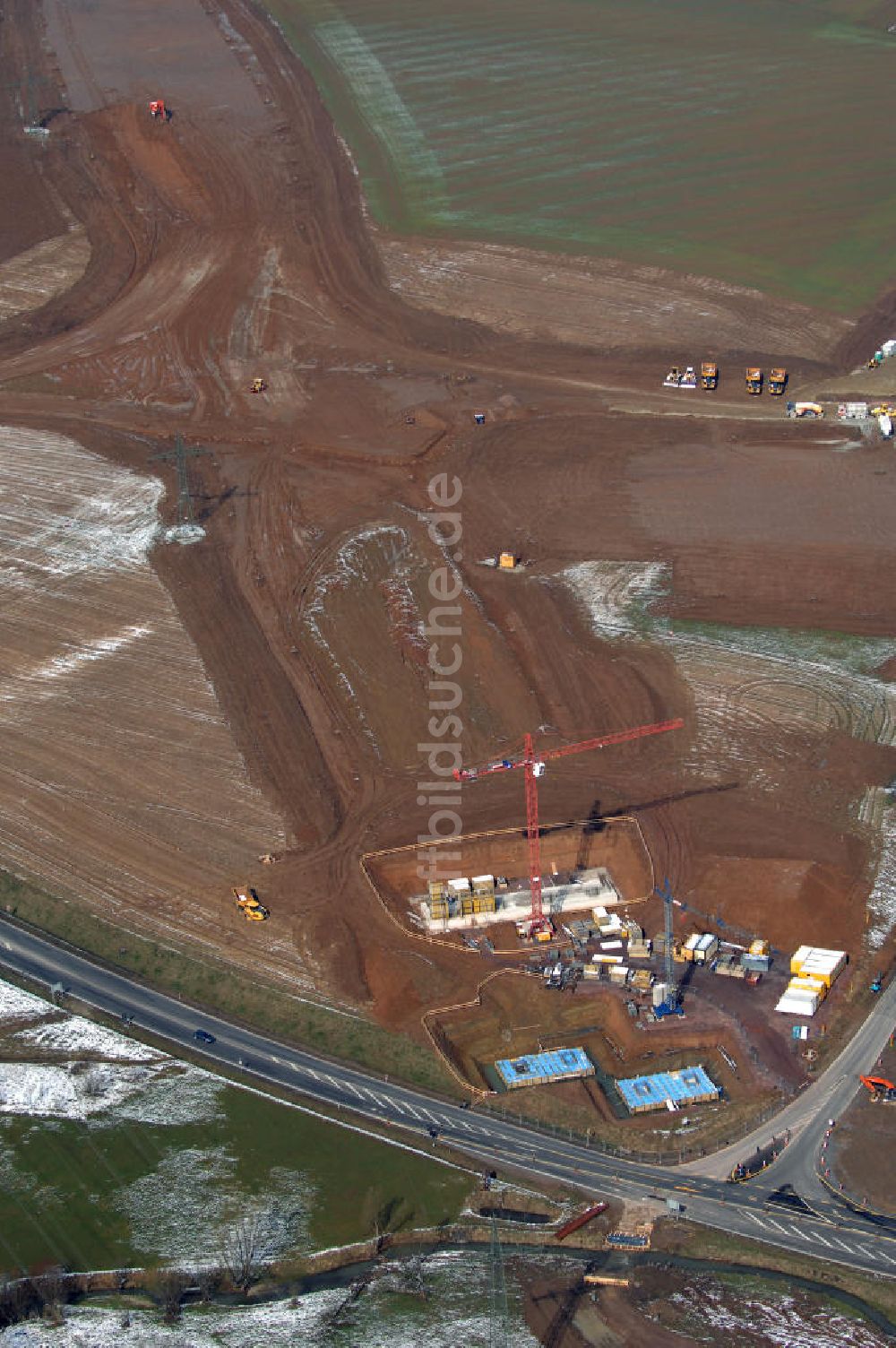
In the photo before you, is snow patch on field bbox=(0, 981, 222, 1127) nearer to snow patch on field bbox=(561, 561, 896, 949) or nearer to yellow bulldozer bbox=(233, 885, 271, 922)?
yellow bulldozer bbox=(233, 885, 271, 922)

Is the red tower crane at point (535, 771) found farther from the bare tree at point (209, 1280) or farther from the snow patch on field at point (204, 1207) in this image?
the bare tree at point (209, 1280)

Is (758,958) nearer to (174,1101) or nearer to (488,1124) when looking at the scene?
(488,1124)

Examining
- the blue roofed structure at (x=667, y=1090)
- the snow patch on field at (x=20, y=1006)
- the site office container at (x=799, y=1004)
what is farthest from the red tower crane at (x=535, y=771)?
the snow patch on field at (x=20, y=1006)

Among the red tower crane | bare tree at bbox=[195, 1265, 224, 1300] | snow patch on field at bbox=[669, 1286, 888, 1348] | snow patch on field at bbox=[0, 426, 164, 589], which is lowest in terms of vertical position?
snow patch on field at bbox=[669, 1286, 888, 1348]

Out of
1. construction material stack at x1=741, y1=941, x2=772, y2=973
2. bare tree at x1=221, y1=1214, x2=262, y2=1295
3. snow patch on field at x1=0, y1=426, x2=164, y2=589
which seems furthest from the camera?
snow patch on field at x1=0, y1=426, x2=164, y2=589

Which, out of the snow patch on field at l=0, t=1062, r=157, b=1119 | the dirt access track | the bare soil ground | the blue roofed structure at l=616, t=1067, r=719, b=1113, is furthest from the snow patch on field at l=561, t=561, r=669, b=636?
the snow patch on field at l=0, t=1062, r=157, b=1119

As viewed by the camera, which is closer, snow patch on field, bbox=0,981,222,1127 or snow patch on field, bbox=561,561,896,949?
snow patch on field, bbox=0,981,222,1127

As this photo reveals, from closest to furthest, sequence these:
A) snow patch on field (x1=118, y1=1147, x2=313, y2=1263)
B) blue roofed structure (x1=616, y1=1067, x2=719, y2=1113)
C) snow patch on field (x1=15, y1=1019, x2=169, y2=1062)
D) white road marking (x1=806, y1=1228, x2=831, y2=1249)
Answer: white road marking (x1=806, y1=1228, x2=831, y2=1249), snow patch on field (x1=118, y1=1147, x2=313, y2=1263), blue roofed structure (x1=616, y1=1067, x2=719, y2=1113), snow patch on field (x1=15, y1=1019, x2=169, y2=1062)

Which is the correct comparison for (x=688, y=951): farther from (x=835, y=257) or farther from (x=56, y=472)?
(x=835, y=257)
